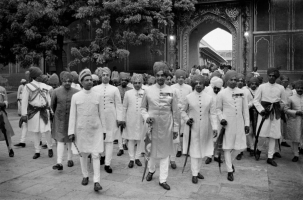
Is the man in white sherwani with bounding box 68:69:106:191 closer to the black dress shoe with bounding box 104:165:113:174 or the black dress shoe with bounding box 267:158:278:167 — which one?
the black dress shoe with bounding box 104:165:113:174

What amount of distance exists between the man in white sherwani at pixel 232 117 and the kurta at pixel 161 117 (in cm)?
99

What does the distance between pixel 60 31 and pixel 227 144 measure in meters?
11.6

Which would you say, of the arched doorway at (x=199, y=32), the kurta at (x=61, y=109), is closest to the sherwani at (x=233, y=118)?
the kurta at (x=61, y=109)

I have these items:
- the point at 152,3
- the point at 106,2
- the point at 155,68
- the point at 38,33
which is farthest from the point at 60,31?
the point at 155,68

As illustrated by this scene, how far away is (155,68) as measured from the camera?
496 cm

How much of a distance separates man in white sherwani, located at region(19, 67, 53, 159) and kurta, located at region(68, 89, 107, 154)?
7.23 ft

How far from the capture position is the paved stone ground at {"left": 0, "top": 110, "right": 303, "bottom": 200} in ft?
14.8

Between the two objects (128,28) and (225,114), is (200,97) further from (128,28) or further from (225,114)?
(128,28)

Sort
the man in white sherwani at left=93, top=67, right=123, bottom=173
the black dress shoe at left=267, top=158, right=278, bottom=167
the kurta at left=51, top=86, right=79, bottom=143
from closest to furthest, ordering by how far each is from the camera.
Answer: the kurta at left=51, top=86, right=79, bottom=143, the man in white sherwani at left=93, top=67, right=123, bottom=173, the black dress shoe at left=267, top=158, right=278, bottom=167

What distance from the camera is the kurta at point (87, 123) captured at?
4777 millimetres

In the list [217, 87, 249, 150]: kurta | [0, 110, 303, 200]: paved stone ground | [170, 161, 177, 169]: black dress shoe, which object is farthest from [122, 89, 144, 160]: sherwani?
[217, 87, 249, 150]: kurta

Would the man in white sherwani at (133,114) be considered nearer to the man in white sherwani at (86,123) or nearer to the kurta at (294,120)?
the man in white sherwani at (86,123)

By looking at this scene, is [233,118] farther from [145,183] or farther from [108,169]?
[108,169]

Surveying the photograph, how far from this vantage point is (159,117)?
16.2 ft
